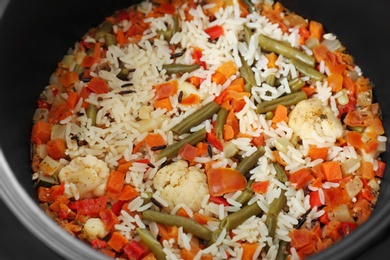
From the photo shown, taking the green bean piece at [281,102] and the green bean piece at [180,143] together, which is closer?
the green bean piece at [180,143]

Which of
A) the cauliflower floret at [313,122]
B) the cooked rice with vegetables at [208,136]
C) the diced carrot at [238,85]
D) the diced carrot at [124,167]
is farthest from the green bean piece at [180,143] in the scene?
the cauliflower floret at [313,122]

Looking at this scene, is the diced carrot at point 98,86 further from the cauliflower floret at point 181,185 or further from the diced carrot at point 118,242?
the diced carrot at point 118,242

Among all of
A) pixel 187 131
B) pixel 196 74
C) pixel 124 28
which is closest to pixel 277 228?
pixel 187 131

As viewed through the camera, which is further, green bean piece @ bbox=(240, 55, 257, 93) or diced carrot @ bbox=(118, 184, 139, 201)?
green bean piece @ bbox=(240, 55, 257, 93)

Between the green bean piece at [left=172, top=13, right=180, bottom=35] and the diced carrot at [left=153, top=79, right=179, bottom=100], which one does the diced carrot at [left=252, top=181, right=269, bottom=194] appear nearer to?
the diced carrot at [left=153, top=79, right=179, bottom=100]

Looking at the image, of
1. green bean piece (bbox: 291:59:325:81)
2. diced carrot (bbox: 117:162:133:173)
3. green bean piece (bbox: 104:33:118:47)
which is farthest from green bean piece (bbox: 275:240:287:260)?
green bean piece (bbox: 104:33:118:47)

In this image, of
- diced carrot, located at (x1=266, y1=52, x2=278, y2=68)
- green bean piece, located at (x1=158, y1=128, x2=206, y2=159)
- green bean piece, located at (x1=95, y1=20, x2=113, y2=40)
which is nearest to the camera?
green bean piece, located at (x1=158, y1=128, x2=206, y2=159)

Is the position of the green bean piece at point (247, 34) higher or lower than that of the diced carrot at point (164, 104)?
higher

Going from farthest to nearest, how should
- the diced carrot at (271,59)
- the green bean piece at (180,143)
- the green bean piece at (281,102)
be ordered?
the diced carrot at (271,59), the green bean piece at (281,102), the green bean piece at (180,143)
